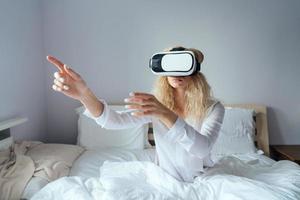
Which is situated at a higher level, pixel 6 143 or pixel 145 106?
pixel 145 106

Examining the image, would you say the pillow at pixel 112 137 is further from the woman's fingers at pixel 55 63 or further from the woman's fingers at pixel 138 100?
the woman's fingers at pixel 138 100

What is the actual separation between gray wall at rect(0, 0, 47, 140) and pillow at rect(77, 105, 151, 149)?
0.44 metres

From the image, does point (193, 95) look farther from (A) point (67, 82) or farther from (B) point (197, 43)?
(B) point (197, 43)

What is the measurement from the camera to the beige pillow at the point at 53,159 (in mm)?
1458

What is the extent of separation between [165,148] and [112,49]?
136cm

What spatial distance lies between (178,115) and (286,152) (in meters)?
1.41

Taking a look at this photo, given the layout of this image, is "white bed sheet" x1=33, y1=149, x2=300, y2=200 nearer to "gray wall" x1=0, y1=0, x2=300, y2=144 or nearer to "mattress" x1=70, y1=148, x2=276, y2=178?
"mattress" x1=70, y1=148, x2=276, y2=178

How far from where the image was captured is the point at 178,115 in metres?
1.04

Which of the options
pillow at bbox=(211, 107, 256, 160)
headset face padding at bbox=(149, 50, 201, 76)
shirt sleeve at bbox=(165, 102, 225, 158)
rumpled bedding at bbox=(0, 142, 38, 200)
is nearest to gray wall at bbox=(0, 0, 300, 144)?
pillow at bbox=(211, 107, 256, 160)

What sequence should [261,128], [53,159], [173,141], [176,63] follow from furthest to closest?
[261,128], [53,159], [173,141], [176,63]

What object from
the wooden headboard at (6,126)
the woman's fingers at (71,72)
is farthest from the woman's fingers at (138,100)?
the wooden headboard at (6,126)

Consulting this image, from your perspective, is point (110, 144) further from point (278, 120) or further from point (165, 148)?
point (278, 120)

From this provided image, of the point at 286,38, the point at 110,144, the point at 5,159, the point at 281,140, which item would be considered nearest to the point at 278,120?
the point at 281,140

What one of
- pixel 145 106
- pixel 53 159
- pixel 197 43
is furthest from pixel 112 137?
pixel 145 106
